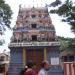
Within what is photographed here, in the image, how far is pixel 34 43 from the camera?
27.3m

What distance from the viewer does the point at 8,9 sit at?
26.1m

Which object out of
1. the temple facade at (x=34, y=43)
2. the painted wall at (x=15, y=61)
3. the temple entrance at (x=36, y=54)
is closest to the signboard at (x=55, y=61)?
the temple facade at (x=34, y=43)

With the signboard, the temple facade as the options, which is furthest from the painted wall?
the signboard

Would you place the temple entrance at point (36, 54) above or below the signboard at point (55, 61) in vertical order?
Answer: above

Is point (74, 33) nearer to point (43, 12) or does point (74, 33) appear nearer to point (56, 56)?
point (56, 56)

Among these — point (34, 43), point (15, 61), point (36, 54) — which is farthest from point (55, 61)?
point (15, 61)

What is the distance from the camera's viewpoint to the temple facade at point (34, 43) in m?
27.3

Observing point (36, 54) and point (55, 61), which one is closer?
point (55, 61)

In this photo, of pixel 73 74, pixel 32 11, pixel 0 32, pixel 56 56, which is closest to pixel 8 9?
pixel 0 32

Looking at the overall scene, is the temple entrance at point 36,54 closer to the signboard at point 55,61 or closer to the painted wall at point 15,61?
the painted wall at point 15,61

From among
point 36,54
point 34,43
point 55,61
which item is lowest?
point 55,61

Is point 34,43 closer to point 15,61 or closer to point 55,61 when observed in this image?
point 15,61

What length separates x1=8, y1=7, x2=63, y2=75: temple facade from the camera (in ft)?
89.7

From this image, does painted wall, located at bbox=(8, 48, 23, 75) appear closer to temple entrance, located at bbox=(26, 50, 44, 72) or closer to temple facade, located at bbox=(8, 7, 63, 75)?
temple facade, located at bbox=(8, 7, 63, 75)
